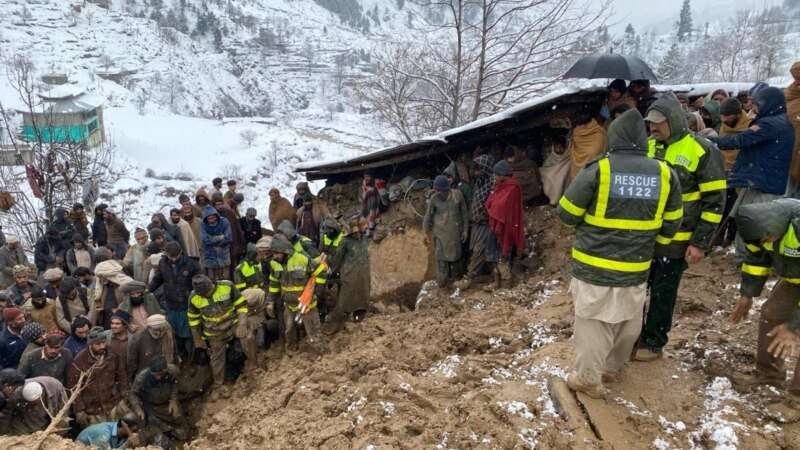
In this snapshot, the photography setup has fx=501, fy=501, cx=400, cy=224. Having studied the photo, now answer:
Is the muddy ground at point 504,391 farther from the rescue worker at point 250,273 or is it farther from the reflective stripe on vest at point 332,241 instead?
the reflective stripe on vest at point 332,241

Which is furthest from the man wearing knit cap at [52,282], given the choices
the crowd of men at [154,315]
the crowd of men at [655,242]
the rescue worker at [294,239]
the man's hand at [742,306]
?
the man's hand at [742,306]

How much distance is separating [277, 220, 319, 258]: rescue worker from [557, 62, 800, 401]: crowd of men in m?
3.93

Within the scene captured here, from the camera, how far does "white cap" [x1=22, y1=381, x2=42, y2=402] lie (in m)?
4.65

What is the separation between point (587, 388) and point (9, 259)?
348 inches

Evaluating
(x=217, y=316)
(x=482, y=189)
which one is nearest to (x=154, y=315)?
(x=217, y=316)

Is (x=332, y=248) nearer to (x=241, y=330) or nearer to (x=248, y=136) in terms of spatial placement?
(x=241, y=330)

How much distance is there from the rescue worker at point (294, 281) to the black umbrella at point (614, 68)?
4.10m

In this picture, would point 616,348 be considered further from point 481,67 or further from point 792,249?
point 481,67

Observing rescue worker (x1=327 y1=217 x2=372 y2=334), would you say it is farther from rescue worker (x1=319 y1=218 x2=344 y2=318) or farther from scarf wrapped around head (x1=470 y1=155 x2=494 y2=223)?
scarf wrapped around head (x1=470 y1=155 x2=494 y2=223)

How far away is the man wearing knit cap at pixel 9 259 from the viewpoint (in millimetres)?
7895

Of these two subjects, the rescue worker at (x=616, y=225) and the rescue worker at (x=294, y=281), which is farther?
the rescue worker at (x=294, y=281)

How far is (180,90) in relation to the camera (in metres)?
67.8

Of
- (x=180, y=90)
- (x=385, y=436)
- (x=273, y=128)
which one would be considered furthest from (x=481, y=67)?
(x=180, y=90)

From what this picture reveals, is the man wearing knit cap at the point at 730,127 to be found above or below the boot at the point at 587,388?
above
